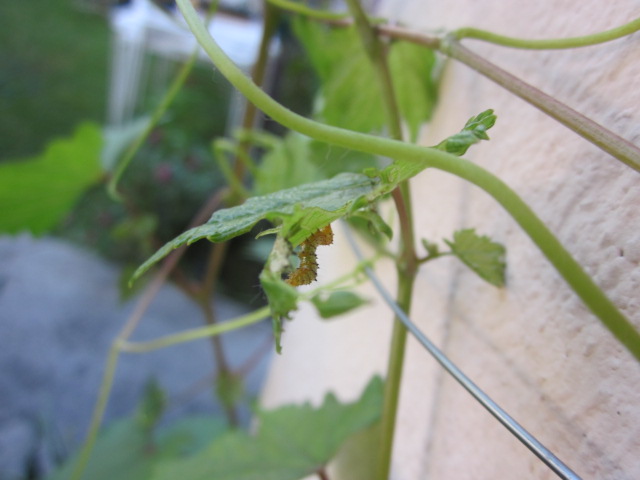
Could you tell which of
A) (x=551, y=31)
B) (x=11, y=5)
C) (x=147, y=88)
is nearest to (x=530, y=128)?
(x=551, y=31)

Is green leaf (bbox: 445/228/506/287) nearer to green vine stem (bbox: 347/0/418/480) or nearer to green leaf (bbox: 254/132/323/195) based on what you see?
green vine stem (bbox: 347/0/418/480)

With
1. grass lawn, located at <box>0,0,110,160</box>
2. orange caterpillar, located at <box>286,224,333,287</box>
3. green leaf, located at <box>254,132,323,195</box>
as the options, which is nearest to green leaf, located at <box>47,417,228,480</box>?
green leaf, located at <box>254,132,323,195</box>

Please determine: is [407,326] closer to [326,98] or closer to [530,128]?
[530,128]

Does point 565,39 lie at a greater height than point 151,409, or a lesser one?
lesser

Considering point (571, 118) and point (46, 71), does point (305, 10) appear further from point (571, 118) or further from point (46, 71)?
point (46, 71)

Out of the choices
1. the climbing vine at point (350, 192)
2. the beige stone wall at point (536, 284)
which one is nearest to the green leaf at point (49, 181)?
the climbing vine at point (350, 192)

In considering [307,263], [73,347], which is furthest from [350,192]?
[73,347]
